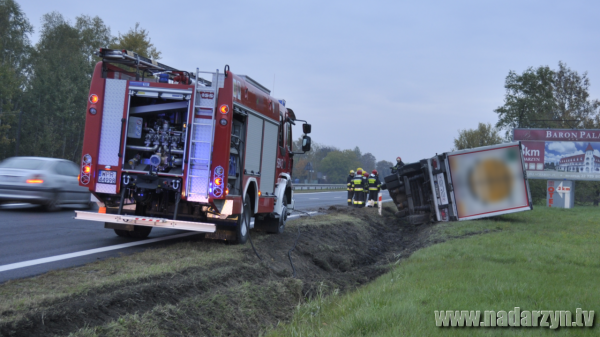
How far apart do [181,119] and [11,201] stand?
26.4ft

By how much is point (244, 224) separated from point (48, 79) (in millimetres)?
48742

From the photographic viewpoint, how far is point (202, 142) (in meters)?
8.86

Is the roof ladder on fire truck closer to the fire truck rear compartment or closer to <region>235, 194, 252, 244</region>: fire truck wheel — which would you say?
the fire truck rear compartment

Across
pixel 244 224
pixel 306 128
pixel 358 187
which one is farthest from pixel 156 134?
pixel 358 187

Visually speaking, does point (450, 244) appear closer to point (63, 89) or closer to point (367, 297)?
point (367, 297)

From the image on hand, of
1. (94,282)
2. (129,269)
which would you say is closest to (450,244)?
(129,269)

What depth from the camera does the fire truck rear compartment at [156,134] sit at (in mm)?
9117

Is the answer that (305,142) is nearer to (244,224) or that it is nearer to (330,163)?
(244,224)

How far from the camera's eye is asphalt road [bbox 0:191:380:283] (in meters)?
7.28

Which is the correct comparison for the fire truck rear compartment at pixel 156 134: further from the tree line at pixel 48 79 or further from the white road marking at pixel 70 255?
the tree line at pixel 48 79

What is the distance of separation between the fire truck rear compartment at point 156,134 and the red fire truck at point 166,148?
17mm

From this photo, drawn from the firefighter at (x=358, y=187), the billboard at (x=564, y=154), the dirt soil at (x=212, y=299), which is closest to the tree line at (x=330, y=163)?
the billboard at (x=564, y=154)

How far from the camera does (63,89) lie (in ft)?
167

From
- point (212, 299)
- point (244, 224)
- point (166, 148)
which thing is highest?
point (166, 148)
